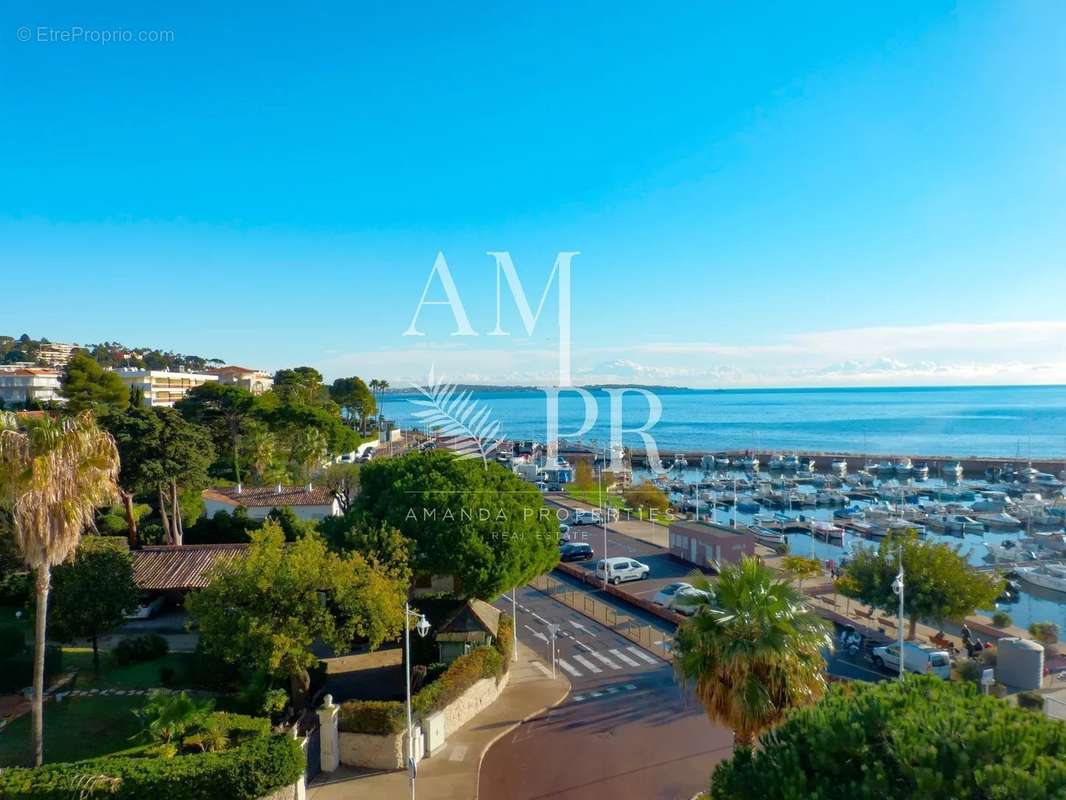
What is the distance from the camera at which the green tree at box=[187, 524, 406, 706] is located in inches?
607

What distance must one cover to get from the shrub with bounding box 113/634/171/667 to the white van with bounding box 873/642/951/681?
22.2m

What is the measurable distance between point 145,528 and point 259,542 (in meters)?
18.4

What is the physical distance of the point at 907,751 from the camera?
6824 mm

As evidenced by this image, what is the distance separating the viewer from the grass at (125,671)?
18.3 meters

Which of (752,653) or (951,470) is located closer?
(752,653)

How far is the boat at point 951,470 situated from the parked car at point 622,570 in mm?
58571

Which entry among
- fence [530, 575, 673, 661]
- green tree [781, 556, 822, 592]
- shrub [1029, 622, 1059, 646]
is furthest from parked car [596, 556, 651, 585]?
shrub [1029, 622, 1059, 646]

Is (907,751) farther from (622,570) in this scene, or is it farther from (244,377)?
(244,377)

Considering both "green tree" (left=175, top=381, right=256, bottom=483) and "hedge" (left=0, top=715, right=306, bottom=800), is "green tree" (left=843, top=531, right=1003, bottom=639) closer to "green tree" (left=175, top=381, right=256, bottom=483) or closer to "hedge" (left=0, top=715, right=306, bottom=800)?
"hedge" (left=0, top=715, right=306, bottom=800)

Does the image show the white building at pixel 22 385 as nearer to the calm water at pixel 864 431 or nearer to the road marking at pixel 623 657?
the calm water at pixel 864 431

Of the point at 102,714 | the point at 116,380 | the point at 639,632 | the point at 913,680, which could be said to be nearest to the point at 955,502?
the point at 639,632

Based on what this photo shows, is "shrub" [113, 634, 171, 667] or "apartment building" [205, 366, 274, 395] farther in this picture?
"apartment building" [205, 366, 274, 395]

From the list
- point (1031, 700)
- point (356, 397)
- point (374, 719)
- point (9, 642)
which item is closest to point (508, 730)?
point (374, 719)

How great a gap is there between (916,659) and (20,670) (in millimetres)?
25201
